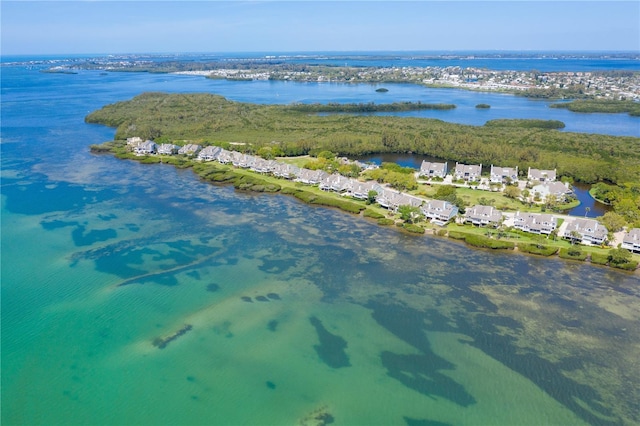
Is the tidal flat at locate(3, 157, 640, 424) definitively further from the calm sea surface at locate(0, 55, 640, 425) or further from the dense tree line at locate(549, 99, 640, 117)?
the dense tree line at locate(549, 99, 640, 117)

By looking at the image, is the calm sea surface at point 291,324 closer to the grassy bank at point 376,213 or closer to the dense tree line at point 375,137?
the grassy bank at point 376,213

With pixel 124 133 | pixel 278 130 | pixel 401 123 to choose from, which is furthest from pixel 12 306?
pixel 401 123

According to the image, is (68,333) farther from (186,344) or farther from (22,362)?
(186,344)

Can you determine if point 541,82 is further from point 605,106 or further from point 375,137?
point 375,137

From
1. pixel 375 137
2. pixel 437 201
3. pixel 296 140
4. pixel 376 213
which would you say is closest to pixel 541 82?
pixel 375 137

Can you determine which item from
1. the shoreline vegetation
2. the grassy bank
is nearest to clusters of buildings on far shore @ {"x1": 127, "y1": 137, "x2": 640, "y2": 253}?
the grassy bank

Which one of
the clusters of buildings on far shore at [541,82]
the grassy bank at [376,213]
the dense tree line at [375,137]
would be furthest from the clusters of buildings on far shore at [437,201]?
the clusters of buildings on far shore at [541,82]
